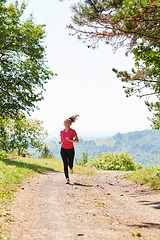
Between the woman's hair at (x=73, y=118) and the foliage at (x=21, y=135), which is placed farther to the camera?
the foliage at (x=21, y=135)

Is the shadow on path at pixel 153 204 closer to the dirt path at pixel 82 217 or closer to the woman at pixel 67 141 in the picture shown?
the dirt path at pixel 82 217

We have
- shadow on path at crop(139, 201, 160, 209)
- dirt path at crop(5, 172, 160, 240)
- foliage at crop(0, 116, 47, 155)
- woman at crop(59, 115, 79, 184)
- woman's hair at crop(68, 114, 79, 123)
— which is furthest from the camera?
foliage at crop(0, 116, 47, 155)

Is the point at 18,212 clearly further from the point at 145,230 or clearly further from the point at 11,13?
the point at 11,13

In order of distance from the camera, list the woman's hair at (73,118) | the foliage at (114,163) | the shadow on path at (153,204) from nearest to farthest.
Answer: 1. the shadow on path at (153,204)
2. the woman's hair at (73,118)
3. the foliage at (114,163)

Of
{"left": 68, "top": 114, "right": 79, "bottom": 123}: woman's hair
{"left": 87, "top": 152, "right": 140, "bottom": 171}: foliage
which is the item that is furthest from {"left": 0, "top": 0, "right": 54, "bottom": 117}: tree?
{"left": 87, "top": 152, "right": 140, "bottom": 171}: foliage

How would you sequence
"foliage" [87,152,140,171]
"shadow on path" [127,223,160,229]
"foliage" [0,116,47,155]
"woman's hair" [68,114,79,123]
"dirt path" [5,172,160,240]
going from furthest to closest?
"foliage" [0,116,47,155] < "foliage" [87,152,140,171] < "woman's hair" [68,114,79,123] < "shadow on path" [127,223,160,229] < "dirt path" [5,172,160,240]

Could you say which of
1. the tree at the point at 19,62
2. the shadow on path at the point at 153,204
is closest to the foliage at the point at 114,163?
the tree at the point at 19,62

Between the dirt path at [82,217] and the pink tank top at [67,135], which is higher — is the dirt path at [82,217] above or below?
below

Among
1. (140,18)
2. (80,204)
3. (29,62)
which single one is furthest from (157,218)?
(29,62)

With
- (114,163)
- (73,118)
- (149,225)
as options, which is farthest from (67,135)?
(114,163)

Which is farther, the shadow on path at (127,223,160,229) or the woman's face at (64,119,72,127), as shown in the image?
the woman's face at (64,119,72,127)

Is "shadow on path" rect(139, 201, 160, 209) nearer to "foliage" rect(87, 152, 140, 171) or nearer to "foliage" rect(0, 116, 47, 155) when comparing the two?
"foliage" rect(87, 152, 140, 171)

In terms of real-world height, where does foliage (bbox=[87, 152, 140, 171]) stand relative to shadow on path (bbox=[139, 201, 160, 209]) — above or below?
below

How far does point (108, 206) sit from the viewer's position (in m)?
8.05
